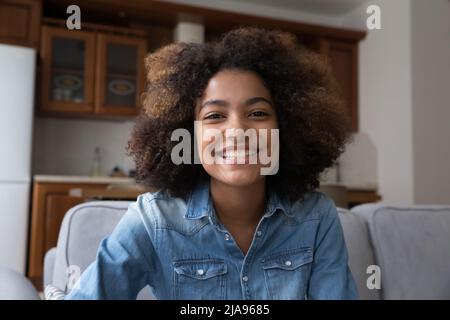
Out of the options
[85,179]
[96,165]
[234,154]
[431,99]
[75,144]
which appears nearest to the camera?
[234,154]

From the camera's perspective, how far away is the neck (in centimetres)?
36

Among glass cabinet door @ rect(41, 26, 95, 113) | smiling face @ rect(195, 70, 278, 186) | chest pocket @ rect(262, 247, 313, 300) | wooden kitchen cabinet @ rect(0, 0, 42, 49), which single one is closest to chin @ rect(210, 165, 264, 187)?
smiling face @ rect(195, 70, 278, 186)

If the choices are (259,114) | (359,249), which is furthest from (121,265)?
(359,249)

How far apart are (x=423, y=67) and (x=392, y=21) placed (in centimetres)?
6

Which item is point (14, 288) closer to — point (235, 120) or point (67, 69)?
point (235, 120)

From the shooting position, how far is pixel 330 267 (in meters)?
0.36

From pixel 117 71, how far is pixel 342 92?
0.39 metres

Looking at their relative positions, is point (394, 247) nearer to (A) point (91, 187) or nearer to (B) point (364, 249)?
(B) point (364, 249)

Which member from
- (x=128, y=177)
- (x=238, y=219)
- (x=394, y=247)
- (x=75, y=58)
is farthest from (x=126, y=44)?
(x=394, y=247)

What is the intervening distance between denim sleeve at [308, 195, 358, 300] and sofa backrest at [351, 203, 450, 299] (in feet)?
0.29

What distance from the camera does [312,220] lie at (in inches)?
14.7

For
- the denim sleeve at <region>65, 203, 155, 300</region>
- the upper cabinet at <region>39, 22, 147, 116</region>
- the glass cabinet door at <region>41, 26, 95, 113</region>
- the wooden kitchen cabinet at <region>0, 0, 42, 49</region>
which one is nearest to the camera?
the denim sleeve at <region>65, 203, 155, 300</region>

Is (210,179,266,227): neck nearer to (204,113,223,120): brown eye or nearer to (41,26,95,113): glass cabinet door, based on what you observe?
(204,113,223,120): brown eye

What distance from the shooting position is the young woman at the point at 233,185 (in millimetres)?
311
